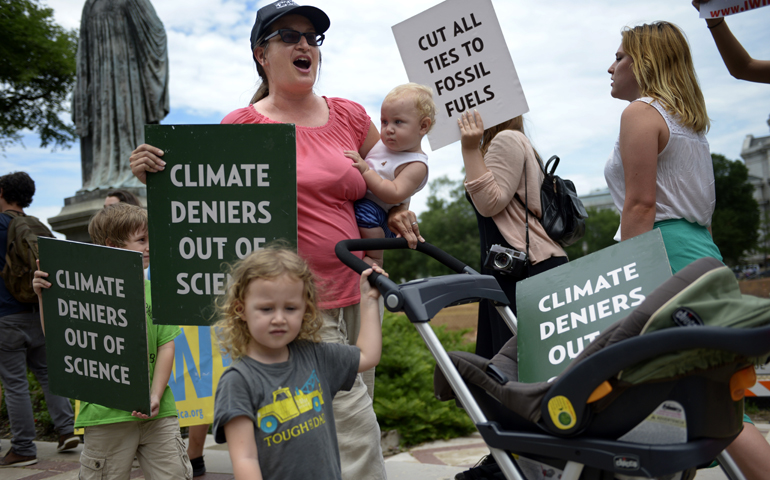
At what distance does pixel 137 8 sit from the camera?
306 inches

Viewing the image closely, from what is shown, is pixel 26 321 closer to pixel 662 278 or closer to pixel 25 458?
pixel 25 458

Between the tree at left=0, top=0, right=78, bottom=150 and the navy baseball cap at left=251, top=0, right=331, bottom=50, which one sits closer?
the navy baseball cap at left=251, top=0, right=331, bottom=50

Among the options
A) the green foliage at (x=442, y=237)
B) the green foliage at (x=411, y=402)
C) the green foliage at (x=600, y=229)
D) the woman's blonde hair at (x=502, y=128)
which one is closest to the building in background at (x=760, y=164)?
the green foliage at (x=600, y=229)

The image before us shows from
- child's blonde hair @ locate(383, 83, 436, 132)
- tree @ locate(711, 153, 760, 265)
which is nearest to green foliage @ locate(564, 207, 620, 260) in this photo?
tree @ locate(711, 153, 760, 265)

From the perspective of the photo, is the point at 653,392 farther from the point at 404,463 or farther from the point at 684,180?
the point at 404,463

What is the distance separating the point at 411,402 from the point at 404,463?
0.79 m

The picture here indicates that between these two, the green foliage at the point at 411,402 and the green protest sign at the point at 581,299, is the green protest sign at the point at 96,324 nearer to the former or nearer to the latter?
the green protest sign at the point at 581,299

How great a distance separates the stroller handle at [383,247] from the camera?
2014mm

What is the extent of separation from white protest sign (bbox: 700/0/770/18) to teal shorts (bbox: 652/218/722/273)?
880 mm

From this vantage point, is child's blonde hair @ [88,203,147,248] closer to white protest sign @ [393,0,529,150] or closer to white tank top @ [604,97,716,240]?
white protest sign @ [393,0,529,150]

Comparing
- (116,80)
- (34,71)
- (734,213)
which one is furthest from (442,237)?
(116,80)

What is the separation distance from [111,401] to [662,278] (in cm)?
219

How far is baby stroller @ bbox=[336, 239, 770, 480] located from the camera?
59.1 inches

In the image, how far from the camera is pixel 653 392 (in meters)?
1.61
